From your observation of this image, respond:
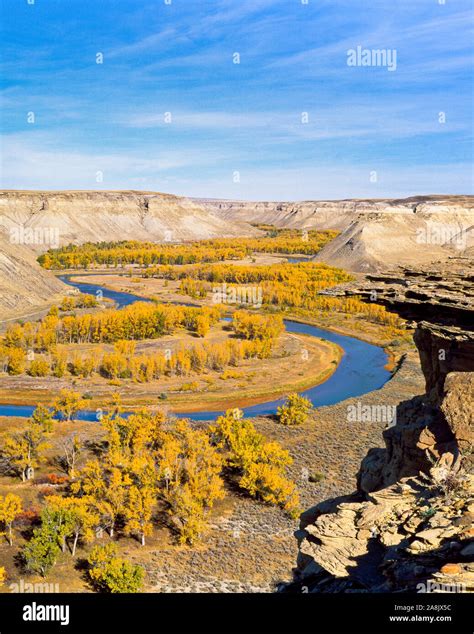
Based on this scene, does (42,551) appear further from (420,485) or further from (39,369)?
(39,369)

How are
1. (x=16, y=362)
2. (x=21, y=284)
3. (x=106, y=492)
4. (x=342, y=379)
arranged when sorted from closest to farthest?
(x=106, y=492)
(x=16, y=362)
(x=342, y=379)
(x=21, y=284)

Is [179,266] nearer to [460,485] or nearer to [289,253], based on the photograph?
[289,253]

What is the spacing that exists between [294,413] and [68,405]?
799 inches

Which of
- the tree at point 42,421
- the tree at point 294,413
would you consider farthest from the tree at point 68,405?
the tree at point 294,413

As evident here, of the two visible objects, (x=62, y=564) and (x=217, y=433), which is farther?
(x=217, y=433)

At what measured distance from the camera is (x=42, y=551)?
26.4 metres

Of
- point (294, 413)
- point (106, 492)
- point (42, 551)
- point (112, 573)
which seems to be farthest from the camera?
A: point (294, 413)

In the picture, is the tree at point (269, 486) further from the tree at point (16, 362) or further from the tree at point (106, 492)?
the tree at point (16, 362)

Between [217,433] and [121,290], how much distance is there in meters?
86.2

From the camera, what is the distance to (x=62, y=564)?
27516 mm

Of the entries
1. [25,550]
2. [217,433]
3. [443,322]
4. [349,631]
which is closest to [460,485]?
[443,322]

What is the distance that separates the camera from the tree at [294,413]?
158 ft

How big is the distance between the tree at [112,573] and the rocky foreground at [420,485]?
10.3m

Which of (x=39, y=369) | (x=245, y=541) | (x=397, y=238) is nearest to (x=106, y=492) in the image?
(x=245, y=541)
